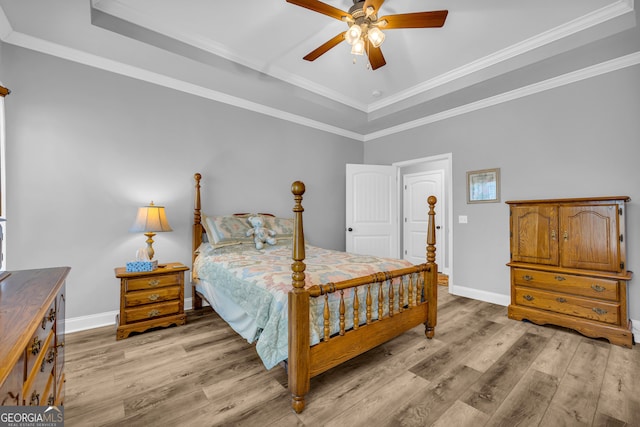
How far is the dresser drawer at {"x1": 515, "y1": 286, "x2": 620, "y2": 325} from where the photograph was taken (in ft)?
8.20

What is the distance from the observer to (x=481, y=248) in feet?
12.3

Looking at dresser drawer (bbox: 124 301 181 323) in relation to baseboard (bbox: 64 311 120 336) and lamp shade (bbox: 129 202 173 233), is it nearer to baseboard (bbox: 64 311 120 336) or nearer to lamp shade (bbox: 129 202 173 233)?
→ baseboard (bbox: 64 311 120 336)

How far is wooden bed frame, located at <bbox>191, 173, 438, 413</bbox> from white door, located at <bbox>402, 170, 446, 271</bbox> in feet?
10.5

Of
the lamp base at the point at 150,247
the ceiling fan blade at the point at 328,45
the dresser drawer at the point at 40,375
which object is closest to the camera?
the dresser drawer at the point at 40,375

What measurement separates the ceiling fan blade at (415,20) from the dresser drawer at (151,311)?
3.08 meters

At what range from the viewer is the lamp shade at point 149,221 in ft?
8.88

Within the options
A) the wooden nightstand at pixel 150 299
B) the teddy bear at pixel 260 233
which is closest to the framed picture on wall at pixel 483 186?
the teddy bear at pixel 260 233

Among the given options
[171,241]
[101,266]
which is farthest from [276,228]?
[101,266]

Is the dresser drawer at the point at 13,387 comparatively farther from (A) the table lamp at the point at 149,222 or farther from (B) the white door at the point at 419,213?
(B) the white door at the point at 419,213

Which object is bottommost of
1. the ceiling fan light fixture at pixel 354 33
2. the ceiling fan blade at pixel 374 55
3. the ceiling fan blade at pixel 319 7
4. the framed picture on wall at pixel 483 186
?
the framed picture on wall at pixel 483 186

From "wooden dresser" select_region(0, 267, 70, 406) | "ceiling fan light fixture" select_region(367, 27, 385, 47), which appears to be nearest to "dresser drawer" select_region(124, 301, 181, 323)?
"wooden dresser" select_region(0, 267, 70, 406)

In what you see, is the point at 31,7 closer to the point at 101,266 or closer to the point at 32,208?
the point at 32,208

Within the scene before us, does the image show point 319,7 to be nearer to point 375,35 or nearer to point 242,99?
point 375,35

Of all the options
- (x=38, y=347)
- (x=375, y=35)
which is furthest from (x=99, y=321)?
(x=375, y=35)
